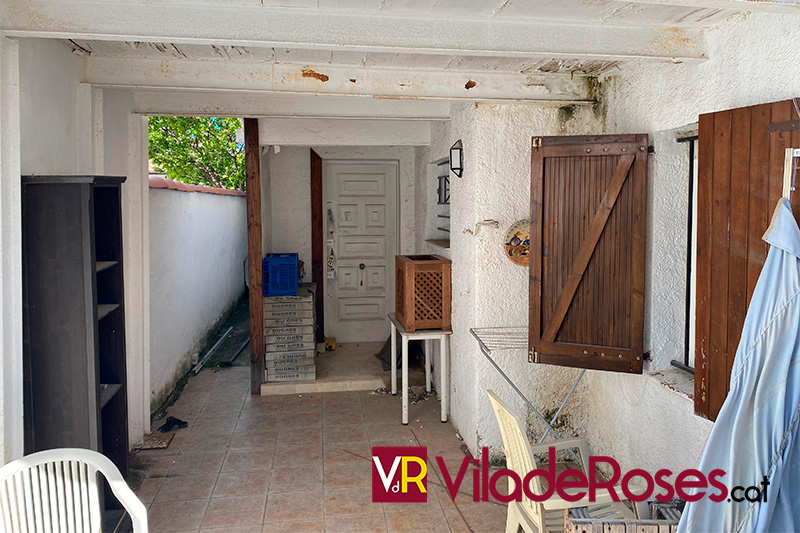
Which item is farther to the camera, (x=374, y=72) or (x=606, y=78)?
(x=606, y=78)

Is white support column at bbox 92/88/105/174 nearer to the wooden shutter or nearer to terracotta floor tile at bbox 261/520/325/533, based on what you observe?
terracotta floor tile at bbox 261/520/325/533

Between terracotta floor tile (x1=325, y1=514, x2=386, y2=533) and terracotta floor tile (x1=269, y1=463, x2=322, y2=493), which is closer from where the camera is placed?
terracotta floor tile (x1=325, y1=514, x2=386, y2=533)

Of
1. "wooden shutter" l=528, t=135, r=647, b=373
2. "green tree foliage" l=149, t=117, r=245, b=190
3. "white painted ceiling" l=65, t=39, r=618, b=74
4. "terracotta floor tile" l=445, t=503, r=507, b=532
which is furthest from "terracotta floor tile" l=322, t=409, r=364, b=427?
"green tree foliage" l=149, t=117, r=245, b=190

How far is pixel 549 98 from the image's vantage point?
164 inches

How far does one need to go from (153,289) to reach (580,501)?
424 cm

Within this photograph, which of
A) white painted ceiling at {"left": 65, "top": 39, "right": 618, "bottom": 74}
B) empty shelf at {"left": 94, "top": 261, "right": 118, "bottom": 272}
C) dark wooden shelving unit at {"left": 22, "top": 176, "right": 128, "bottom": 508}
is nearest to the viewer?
dark wooden shelving unit at {"left": 22, "top": 176, "right": 128, "bottom": 508}

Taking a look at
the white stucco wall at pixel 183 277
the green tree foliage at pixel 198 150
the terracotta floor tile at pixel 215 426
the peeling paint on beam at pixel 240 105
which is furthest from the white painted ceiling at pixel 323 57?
the green tree foliage at pixel 198 150

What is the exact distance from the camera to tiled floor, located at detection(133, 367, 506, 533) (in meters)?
3.73

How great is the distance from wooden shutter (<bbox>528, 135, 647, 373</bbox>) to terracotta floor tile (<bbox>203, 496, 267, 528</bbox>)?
6.25ft

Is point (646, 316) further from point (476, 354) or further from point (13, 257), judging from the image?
point (13, 257)

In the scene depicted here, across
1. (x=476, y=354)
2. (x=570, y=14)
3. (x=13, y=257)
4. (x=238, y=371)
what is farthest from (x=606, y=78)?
(x=238, y=371)

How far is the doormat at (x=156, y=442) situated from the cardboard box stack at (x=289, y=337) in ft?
4.86

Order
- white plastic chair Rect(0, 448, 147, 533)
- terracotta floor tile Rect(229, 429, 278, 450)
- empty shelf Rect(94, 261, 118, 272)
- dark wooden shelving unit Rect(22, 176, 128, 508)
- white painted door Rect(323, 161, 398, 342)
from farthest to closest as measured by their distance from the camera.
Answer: white painted door Rect(323, 161, 398, 342) → terracotta floor tile Rect(229, 429, 278, 450) → empty shelf Rect(94, 261, 118, 272) → dark wooden shelving unit Rect(22, 176, 128, 508) → white plastic chair Rect(0, 448, 147, 533)

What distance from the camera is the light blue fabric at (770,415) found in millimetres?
2123
